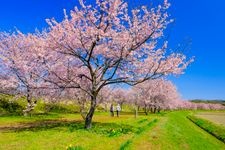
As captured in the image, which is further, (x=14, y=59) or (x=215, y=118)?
(x=215, y=118)

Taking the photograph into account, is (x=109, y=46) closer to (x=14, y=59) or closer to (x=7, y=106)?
(x=14, y=59)

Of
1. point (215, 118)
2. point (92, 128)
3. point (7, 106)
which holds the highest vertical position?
point (7, 106)

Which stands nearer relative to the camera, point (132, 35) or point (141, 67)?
point (132, 35)

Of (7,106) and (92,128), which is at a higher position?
(7,106)

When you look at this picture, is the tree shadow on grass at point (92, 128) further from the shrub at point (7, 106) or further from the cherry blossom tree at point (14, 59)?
the shrub at point (7, 106)

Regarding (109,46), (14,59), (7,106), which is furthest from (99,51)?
(7,106)

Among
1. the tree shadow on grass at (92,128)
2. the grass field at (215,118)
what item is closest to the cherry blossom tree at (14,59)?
the tree shadow on grass at (92,128)

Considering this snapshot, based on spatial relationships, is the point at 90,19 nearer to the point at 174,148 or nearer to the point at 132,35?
the point at 132,35

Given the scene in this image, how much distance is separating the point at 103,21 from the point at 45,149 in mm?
13182

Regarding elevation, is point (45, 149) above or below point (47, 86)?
below

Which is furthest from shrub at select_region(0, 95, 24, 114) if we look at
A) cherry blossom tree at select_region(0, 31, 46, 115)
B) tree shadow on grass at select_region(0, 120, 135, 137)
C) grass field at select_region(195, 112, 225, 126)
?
grass field at select_region(195, 112, 225, 126)

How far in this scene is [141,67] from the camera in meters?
28.6

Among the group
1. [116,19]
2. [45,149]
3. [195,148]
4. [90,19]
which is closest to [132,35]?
[116,19]

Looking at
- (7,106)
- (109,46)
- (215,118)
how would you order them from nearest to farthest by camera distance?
(109,46) → (7,106) → (215,118)
